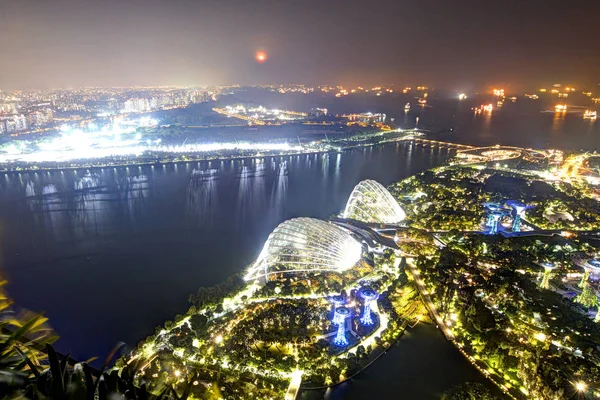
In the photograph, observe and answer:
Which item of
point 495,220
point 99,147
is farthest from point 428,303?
point 99,147

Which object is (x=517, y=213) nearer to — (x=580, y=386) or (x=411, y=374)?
(x=580, y=386)

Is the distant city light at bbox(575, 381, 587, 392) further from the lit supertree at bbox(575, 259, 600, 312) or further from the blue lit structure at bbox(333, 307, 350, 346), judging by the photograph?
the blue lit structure at bbox(333, 307, 350, 346)

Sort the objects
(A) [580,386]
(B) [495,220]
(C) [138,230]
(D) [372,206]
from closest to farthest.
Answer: (A) [580,386] → (B) [495,220] → (C) [138,230] → (D) [372,206]

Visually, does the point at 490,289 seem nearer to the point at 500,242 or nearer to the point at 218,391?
the point at 500,242

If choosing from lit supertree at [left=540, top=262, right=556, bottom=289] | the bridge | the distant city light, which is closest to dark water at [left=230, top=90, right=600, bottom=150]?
the bridge

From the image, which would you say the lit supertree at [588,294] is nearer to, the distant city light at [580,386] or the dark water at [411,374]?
the distant city light at [580,386]

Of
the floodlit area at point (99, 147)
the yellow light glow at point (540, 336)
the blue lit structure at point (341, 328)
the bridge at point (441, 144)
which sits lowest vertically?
the yellow light glow at point (540, 336)

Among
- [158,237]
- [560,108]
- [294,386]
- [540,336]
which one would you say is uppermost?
[560,108]

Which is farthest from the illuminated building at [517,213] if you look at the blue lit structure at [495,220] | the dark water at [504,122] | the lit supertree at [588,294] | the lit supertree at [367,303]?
the dark water at [504,122]
